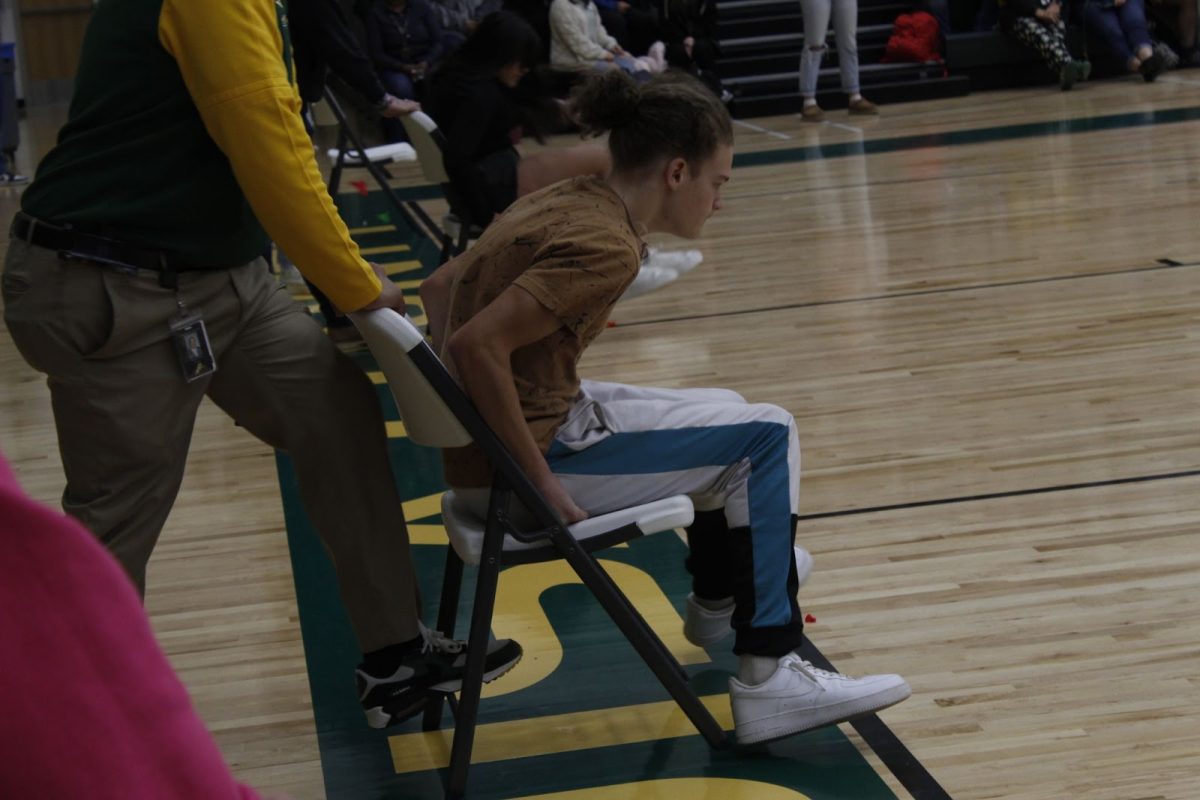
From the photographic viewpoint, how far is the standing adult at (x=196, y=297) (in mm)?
1990

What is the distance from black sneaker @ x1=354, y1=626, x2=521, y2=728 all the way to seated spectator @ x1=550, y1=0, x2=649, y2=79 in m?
8.54

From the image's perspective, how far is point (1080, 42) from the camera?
12.2m

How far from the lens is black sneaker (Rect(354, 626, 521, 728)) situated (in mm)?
2332

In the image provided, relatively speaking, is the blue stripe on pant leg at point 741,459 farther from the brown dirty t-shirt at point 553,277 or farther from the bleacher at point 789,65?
the bleacher at point 789,65

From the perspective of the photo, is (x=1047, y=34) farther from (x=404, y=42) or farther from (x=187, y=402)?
(x=187, y=402)

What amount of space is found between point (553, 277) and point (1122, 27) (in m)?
10.9

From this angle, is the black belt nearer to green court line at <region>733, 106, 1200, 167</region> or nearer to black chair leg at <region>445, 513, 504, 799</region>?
black chair leg at <region>445, 513, 504, 799</region>

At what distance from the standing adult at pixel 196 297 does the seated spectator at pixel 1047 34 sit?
10234mm

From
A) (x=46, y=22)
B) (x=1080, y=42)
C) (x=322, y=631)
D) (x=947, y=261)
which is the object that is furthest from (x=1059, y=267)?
(x=46, y=22)

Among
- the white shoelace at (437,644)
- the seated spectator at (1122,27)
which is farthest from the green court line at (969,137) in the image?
the white shoelace at (437,644)

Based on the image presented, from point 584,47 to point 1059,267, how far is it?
5700 millimetres

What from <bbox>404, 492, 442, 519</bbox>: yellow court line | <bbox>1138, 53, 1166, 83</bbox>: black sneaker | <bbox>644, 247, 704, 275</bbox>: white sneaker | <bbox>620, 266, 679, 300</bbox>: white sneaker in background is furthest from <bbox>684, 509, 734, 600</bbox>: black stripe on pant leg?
<bbox>1138, 53, 1166, 83</bbox>: black sneaker

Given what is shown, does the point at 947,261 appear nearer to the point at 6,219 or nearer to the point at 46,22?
the point at 6,219

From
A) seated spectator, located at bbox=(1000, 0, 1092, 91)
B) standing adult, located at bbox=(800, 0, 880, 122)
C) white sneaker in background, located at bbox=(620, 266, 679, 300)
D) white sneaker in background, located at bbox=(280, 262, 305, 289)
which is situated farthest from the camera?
seated spectator, located at bbox=(1000, 0, 1092, 91)
